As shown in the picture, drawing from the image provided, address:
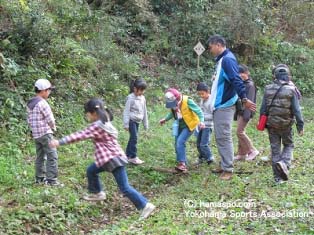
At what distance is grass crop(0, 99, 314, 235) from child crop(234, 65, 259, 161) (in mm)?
345

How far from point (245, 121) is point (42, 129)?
4146mm

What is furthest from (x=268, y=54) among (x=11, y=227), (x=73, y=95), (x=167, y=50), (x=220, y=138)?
(x=11, y=227)

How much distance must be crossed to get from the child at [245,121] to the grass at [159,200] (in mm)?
345

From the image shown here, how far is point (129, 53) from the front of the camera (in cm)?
1677

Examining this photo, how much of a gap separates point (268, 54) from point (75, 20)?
1004 cm

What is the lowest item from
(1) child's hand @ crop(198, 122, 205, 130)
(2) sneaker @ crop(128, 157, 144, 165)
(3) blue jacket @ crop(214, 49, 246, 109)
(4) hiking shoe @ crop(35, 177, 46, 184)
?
(2) sneaker @ crop(128, 157, 144, 165)

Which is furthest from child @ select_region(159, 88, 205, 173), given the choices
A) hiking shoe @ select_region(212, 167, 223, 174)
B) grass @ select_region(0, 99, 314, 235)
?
hiking shoe @ select_region(212, 167, 223, 174)

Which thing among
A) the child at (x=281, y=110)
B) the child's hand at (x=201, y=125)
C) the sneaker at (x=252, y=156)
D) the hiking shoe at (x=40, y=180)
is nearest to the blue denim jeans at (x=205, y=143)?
the child's hand at (x=201, y=125)

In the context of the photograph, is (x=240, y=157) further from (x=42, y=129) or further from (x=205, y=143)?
(x=42, y=129)

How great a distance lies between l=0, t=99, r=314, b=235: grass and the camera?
6020 mm

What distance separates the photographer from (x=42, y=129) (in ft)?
24.7

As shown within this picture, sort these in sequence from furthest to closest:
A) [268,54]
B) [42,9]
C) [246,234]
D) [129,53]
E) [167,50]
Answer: [268,54]
[167,50]
[129,53]
[42,9]
[246,234]

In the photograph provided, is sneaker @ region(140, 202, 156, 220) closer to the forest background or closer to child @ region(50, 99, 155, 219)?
child @ region(50, 99, 155, 219)

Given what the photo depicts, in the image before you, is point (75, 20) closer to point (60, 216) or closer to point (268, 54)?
point (60, 216)
